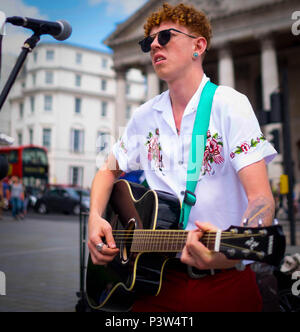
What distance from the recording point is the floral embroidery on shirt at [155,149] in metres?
1.97

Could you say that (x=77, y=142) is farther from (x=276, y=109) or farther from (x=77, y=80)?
(x=276, y=109)

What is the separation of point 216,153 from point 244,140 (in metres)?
0.15

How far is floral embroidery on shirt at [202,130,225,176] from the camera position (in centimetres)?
174

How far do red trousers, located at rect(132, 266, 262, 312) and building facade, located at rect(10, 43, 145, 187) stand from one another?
40.4 meters

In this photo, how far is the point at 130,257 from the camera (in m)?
1.88

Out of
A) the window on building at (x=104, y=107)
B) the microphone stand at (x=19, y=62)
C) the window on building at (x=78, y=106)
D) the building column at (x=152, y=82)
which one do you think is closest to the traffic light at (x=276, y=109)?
the microphone stand at (x=19, y=62)

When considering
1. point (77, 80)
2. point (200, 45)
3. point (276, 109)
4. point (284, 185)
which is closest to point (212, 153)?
point (200, 45)

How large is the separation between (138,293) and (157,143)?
0.69 meters

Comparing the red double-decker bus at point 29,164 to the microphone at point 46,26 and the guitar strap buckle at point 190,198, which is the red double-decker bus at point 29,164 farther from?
the guitar strap buckle at point 190,198

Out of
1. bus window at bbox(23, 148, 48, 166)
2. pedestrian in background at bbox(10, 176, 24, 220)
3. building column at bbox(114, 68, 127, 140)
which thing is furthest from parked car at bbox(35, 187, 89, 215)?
building column at bbox(114, 68, 127, 140)

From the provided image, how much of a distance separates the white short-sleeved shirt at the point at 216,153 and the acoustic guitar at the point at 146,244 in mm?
122

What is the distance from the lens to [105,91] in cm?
5547

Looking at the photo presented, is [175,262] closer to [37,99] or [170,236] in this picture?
[170,236]
